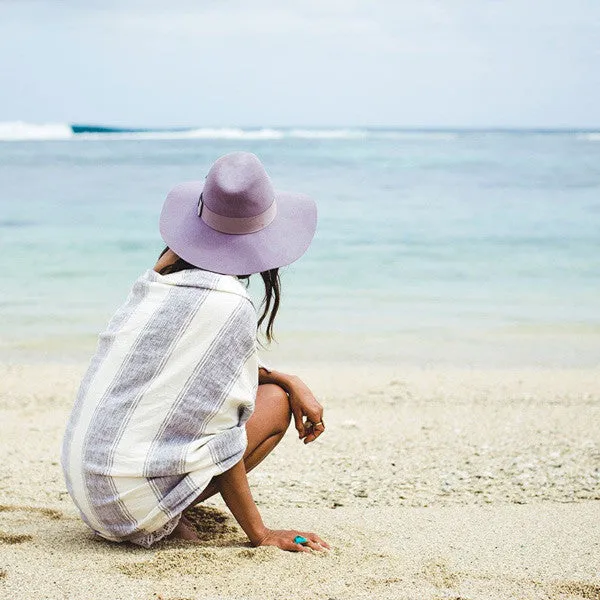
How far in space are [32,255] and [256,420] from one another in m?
9.46

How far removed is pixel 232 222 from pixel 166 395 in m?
0.54

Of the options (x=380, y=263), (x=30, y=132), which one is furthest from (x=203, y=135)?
(x=380, y=263)

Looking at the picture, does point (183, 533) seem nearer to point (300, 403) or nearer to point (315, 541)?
point (315, 541)

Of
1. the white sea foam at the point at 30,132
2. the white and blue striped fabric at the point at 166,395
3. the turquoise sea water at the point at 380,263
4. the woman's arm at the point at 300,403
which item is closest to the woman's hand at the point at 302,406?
the woman's arm at the point at 300,403

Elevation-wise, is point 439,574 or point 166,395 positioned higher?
point 166,395

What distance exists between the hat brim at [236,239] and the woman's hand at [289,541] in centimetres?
83

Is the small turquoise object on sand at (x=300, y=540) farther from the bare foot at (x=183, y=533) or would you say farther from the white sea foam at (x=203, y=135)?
the white sea foam at (x=203, y=135)

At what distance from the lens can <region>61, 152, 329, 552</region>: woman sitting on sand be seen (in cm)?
259

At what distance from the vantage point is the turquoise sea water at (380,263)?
7.56 metres

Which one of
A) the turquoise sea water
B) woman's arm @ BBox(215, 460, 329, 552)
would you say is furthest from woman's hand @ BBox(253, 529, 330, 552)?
the turquoise sea water

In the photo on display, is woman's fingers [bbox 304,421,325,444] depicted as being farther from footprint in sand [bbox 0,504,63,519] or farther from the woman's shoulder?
footprint in sand [bbox 0,504,63,519]

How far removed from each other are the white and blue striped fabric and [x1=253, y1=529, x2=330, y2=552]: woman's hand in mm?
326

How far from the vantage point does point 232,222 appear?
2.71m

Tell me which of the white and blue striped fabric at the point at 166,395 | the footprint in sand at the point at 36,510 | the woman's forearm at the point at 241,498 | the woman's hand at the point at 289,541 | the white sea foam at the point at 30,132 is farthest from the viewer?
the white sea foam at the point at 30,132
